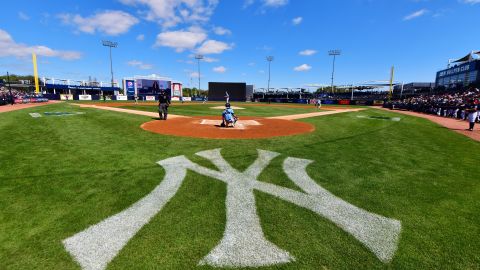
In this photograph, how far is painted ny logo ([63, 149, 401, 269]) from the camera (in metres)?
3.32

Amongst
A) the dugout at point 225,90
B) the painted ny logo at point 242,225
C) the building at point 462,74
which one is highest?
the building at point 462,74

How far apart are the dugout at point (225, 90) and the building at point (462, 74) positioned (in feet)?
173

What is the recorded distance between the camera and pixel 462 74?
57688mm

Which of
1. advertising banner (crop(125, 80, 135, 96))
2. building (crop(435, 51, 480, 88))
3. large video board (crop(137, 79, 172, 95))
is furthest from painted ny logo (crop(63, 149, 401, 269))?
advertising banner (crop(125, 80, 135, 96))

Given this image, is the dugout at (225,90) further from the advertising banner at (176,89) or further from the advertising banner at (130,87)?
the advertising banner at (130,87)

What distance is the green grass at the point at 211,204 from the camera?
3.33 m

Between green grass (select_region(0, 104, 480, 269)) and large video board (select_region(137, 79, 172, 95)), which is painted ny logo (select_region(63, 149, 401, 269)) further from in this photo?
large video board (select_region(137, 79, 172, 95))

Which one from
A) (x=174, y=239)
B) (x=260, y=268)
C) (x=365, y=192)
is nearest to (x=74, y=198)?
(x=174, y=239)

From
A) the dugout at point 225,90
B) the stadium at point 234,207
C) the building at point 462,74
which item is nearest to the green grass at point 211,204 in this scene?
the stadium at point 234,207

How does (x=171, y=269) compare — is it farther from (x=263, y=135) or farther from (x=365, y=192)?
(x=263, y=135)

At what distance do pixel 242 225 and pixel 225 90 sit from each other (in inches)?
2865

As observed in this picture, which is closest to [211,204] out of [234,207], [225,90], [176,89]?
[234,207]

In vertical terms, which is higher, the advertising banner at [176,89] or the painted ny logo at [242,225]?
the advertising banner at [176,89]

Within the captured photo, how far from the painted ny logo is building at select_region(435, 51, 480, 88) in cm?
6067
